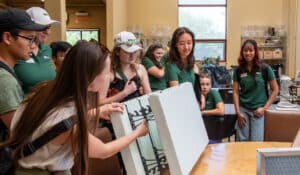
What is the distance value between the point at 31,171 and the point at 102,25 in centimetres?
1045

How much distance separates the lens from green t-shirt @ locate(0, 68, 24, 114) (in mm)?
1378

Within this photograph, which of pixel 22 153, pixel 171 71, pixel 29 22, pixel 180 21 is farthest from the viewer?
pixel 180 21

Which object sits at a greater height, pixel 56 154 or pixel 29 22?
pixel 29 22

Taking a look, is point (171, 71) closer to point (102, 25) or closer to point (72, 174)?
point (72, 174)

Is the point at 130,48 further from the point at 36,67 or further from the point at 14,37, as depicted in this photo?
the point at 14,37

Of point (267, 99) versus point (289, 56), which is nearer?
point (267, 99)

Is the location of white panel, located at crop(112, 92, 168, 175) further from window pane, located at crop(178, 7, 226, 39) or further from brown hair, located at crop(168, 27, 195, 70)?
window pane, located at crop(178, 7, 226, 39)

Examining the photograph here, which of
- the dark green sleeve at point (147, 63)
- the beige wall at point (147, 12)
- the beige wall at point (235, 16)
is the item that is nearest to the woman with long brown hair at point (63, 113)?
the dark green sleeve at point (147, 63)

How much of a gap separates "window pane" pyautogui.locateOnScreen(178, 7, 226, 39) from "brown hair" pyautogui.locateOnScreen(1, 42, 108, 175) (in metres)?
9.08

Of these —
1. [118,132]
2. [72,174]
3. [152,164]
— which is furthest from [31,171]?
[152,164]

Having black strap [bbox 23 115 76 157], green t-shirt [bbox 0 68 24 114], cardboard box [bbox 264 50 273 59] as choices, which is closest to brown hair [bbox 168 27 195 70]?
green t-shirt [bbox 0 68 24 114]

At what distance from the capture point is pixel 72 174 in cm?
Answer: 142

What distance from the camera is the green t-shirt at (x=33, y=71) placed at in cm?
216

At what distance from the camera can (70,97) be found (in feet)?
4.02
